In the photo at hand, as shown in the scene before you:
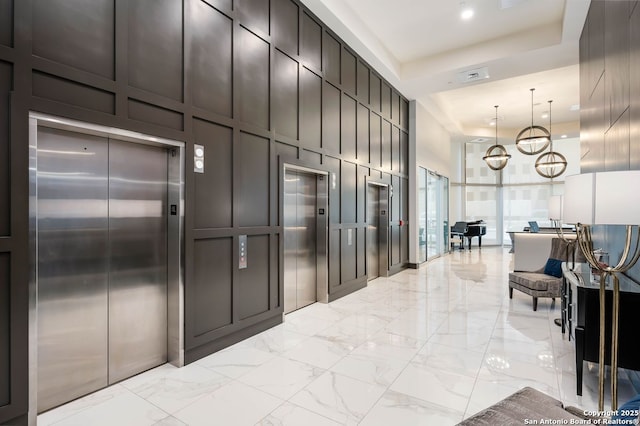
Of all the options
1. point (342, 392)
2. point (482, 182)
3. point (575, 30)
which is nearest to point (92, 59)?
point (342, 392)

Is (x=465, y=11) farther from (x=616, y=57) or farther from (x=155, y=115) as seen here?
(x=155, y=115)

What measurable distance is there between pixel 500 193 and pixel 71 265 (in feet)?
57.8

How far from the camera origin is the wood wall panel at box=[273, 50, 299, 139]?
15.4 ft

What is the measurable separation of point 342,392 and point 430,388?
31.3 inches

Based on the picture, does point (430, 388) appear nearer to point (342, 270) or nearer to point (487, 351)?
point (487, 351)

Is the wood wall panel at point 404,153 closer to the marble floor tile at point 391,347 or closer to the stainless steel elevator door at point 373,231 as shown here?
the stainless steel elevator door at point 373,231

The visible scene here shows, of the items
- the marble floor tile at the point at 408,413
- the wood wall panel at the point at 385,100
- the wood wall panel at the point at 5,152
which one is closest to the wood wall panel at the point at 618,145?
the marble floor tile at the point at 408,413

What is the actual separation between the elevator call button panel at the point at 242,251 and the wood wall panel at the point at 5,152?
2.17m

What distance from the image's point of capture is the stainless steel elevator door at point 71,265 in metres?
2.67

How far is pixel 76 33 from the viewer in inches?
105

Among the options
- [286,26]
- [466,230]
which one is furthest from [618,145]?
[466,230]

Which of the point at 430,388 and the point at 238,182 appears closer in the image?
the point at 430,388

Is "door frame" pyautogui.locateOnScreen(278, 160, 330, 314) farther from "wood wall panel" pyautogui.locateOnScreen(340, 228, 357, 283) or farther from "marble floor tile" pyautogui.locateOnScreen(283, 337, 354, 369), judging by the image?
"marble floor tile" pyautogui.locateOnScreen(283, 337, 354, 369)

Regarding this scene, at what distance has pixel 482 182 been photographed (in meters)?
16.6
